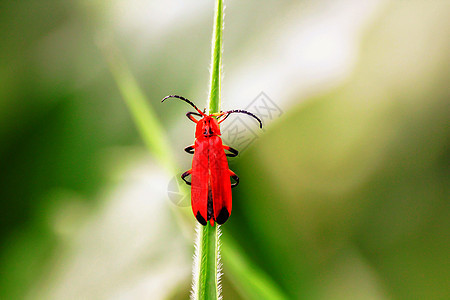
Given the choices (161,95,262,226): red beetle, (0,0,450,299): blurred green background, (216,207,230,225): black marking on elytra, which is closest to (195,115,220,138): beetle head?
(161,95,262,226): red beetle

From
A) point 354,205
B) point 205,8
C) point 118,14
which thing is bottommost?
point 354,205

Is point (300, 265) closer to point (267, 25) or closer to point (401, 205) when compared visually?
point (401, 205)

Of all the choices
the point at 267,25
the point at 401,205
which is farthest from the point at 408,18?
the point at 401,205

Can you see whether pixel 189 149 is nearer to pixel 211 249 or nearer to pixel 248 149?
pixel 248 149

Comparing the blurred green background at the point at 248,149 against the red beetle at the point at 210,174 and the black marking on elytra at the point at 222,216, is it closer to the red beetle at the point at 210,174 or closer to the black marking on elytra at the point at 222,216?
the red beetle at the point at 210,174

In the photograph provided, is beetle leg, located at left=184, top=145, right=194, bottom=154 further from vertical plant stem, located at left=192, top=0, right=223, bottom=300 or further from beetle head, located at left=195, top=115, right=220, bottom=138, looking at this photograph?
vertical plant stem, located at left=192, top=0, right=223, bottom=300
